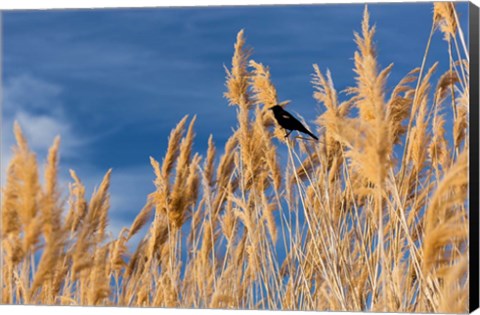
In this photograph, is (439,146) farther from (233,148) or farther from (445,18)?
(233,148)

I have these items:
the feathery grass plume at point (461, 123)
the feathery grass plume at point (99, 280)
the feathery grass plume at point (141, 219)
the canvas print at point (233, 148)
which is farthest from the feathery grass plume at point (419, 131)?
the feathery grass plume at point (99, 280)

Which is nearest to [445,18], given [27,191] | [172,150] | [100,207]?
[172,150]

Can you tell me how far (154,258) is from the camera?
6.44 meters

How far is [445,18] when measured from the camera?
568 cm

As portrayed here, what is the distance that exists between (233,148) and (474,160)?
1.52m

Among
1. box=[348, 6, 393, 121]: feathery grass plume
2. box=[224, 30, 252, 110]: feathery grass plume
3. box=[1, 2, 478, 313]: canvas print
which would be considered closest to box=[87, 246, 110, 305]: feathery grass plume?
box=[1, 2, 478, 313]: canvas print

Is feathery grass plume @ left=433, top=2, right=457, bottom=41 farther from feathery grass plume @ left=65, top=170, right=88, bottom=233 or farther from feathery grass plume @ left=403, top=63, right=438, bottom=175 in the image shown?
feathery grass plume @ left=65, top=170, right=88, bottom=233

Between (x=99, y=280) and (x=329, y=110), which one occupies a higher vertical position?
(x=329, y=110)

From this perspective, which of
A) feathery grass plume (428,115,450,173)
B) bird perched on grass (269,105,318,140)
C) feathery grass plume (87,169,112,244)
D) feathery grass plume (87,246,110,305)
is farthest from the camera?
feathery grass plume (87,246,110,305)

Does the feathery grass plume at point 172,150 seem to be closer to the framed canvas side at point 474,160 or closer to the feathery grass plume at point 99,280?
the feathery grass plume at point 99,280

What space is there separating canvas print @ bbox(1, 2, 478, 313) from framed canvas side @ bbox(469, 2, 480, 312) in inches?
1.6

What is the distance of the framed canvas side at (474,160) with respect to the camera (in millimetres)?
5449

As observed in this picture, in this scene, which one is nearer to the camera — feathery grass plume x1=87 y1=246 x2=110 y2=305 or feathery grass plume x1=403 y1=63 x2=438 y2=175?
feathery grass plume x1=403 y1=63 x2=438 y2=175

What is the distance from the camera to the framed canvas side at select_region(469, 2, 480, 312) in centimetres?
545
